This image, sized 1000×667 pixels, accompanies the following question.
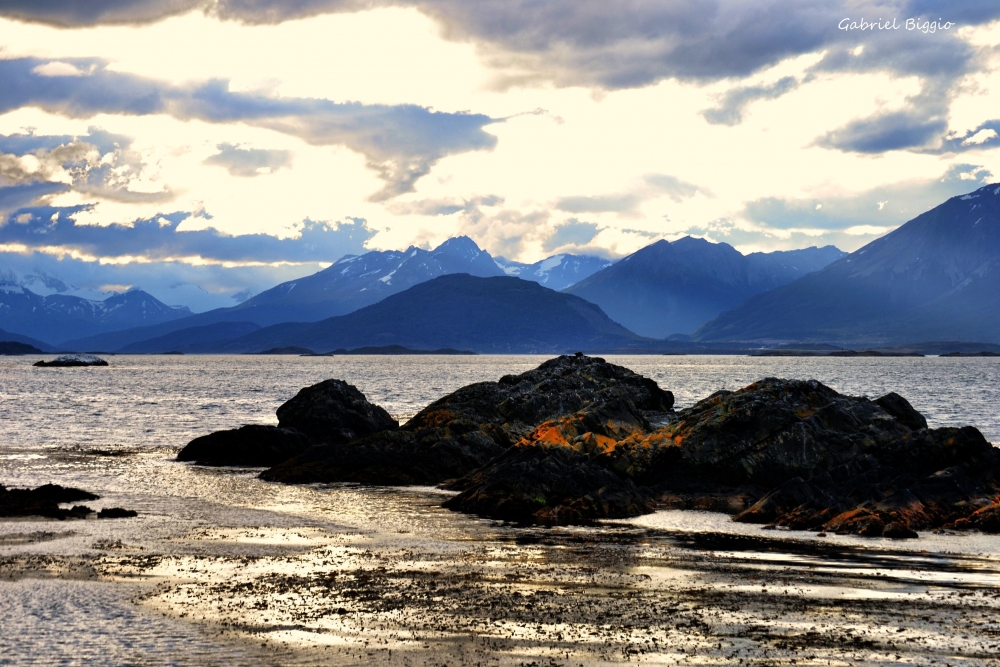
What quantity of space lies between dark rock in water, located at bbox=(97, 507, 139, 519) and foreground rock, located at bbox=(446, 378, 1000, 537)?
399 inches

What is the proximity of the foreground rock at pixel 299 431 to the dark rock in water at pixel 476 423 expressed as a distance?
13.2 ft

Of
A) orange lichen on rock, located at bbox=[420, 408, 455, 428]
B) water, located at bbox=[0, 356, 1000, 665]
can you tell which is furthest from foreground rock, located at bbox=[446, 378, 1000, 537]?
orange lichen on rock, located at bbox=[420, 408, 455, 428]

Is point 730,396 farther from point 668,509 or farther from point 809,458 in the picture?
point 668,509

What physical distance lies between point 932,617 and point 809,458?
19.0m

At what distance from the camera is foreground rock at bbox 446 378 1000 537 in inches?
1109

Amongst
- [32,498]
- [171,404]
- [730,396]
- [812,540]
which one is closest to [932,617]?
[812,540]

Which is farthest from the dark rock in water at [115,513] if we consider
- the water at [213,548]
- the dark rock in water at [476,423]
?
the dark rock in water at [476,423]

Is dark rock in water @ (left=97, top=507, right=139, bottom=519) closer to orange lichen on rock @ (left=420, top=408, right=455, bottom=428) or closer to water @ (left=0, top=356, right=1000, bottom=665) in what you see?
water @ (left=0, top=356, right=1000, bottom=665)

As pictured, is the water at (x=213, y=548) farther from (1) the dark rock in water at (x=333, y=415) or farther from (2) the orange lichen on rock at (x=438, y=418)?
(2) the orange lichen on rock at (x=438, y=418)

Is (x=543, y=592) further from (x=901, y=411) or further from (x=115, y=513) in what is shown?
(x=901, y=411)

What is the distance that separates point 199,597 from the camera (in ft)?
59.2

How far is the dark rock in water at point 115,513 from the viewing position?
91.9ft

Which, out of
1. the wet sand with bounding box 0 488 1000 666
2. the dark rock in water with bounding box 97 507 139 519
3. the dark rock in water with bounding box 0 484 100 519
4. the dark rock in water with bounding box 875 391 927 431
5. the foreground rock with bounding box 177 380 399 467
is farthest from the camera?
the foreground rock with bounding box 177 380 399 467

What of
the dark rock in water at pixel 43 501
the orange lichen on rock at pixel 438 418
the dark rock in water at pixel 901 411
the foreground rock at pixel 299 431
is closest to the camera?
the dark rock in water at pixel 43 501
